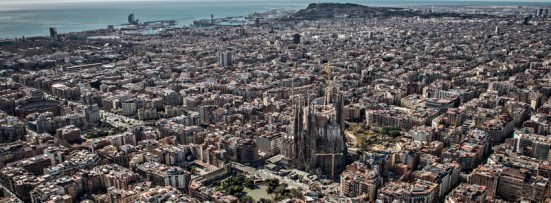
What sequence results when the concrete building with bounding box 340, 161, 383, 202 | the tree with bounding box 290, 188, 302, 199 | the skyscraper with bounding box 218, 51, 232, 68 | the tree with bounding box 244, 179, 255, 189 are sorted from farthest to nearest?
1. the skyscraper with bounding box 218, 51, 232, 68
2. the tree with bounding box 244, 179, 255, 189
3. the tree with bounding box 290, 188, 302, 199
4. the concrete building with bounding box 340, 161, 383, 202

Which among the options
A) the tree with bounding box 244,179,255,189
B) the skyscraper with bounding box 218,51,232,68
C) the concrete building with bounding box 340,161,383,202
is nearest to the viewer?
the concrete building with bounding box 340,161,383,202

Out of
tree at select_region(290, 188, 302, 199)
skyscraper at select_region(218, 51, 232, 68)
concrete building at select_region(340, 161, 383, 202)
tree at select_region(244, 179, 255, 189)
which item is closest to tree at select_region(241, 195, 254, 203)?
tree at select_region(244, 179, 255, 189)

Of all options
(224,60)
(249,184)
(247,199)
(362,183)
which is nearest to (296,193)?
(247,199)

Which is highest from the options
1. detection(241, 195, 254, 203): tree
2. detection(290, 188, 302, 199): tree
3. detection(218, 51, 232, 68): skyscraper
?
detection(218, 51, 232, 68): skyscraper

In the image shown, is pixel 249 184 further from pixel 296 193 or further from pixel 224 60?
pixel 224 60

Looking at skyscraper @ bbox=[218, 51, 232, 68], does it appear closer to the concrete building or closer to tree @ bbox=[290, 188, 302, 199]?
tree @ bbox=[290, 188, 302, 199]

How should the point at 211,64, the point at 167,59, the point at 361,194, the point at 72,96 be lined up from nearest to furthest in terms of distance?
the point at 361,194 → the point at 72,96 → the point at 211,64 → the point at 167,59

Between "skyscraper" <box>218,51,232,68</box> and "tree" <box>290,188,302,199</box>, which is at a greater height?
"skyscraper" <box>218,51,232,68</box>

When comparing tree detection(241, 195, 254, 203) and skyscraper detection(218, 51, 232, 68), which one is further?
skyscraper detection(218, 51, 232, 68)

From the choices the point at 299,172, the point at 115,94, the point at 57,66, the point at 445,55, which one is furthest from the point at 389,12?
the point at 299,172

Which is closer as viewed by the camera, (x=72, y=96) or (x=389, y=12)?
(x=72, y=96)

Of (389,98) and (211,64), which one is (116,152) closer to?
(389,98)
